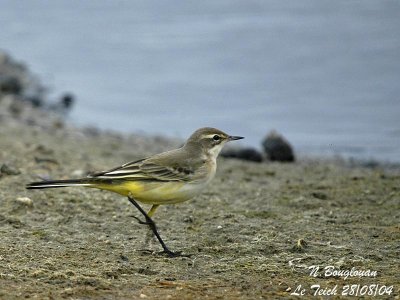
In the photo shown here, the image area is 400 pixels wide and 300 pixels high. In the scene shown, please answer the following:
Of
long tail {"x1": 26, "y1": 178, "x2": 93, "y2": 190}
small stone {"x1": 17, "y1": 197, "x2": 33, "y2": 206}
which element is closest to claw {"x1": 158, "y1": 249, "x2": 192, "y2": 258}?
long tail {"x1": 26, "y1": 178, "x2": 93, "y2": 190}

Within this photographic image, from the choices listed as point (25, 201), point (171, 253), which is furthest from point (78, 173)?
point (171, 253)

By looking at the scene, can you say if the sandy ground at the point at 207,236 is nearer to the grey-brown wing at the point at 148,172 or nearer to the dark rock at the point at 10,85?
the grey-brown wing at the point at 148,172

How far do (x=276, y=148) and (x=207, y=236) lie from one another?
229 inches

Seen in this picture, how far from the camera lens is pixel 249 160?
598 inches

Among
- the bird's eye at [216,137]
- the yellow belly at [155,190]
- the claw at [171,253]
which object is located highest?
the bird's eye at [216,137]

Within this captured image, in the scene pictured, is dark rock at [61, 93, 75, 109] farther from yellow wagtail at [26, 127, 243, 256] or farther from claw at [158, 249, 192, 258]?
claw at [158, 249, 192, 258]

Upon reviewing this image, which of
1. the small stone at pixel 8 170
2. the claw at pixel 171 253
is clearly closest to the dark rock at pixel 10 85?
the small stone at pixel 8 170

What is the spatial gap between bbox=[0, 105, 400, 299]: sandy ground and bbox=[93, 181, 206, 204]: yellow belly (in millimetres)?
446

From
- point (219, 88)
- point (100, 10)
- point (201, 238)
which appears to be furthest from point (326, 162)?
point (100, 10)

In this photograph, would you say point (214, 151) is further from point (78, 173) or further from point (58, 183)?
point (78, 173)

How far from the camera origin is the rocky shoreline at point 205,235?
805 centimetres

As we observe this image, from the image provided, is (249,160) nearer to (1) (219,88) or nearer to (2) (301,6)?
(1) (219,88)

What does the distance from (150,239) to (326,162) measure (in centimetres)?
699

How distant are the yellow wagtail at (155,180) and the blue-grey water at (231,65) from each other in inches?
293
